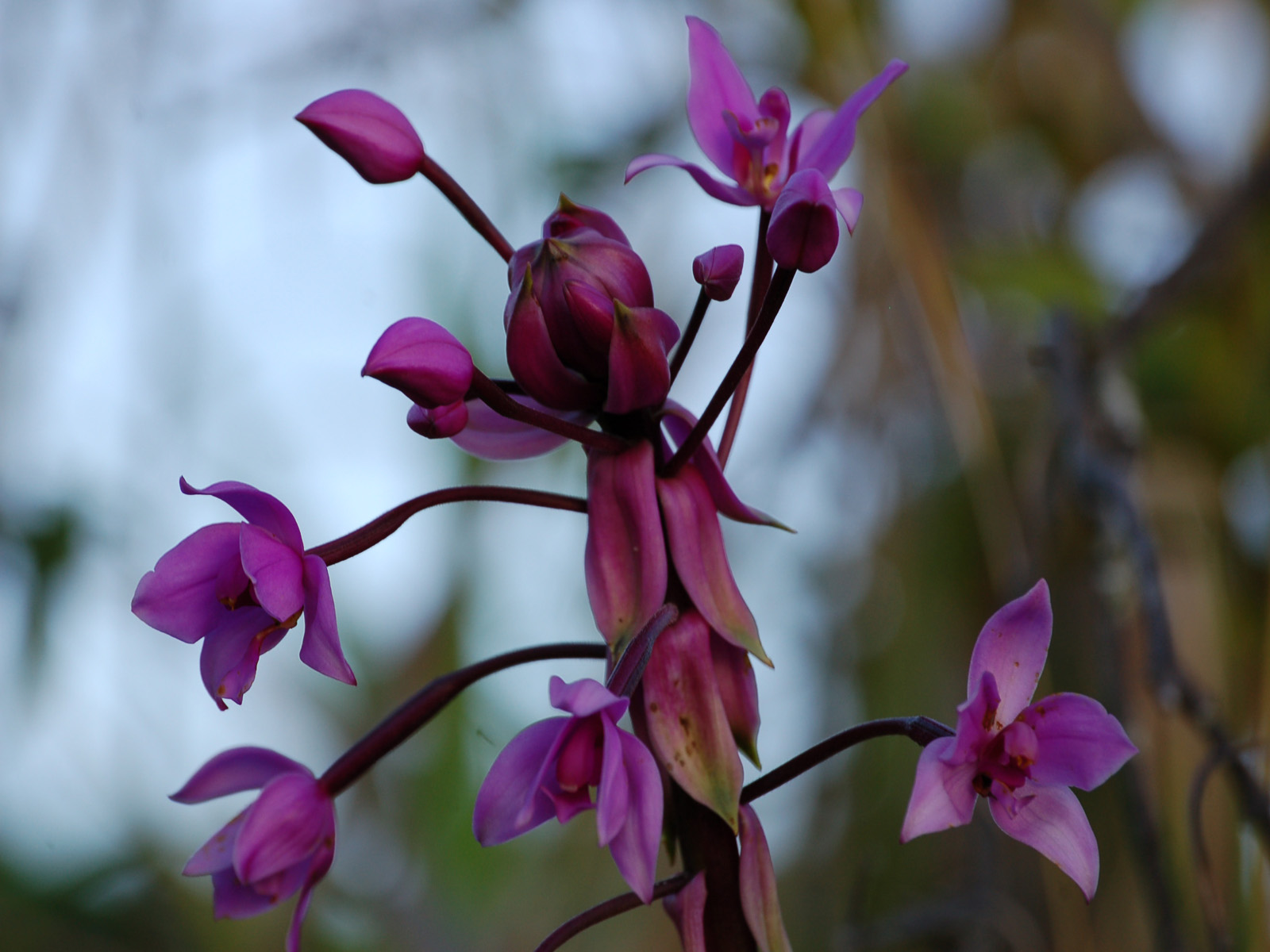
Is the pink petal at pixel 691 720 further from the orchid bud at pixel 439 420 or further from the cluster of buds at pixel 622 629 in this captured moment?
the orchid bud at pixel 439 420

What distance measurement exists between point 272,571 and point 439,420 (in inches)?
4.3

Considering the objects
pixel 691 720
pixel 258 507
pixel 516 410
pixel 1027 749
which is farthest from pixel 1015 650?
pixel 258 507

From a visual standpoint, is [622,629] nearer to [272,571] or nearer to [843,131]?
[272,571]

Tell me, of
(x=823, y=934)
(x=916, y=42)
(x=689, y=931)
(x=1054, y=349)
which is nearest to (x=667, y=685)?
(x=689, y=931)

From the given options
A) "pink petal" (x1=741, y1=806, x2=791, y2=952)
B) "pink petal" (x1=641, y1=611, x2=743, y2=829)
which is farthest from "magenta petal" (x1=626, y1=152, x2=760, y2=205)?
"pink petal" (x1=741, y1=806, x2=791, y2=952)

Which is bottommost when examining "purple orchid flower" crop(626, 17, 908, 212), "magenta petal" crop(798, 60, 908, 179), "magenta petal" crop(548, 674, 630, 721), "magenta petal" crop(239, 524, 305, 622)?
"magenta petal" crop(548, 674, 630, 721)

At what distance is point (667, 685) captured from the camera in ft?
1.75

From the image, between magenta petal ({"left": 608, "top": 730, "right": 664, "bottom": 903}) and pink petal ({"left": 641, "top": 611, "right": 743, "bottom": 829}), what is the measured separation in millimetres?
56

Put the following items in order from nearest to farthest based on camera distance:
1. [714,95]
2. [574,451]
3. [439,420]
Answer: [439,420] < [714,95] < [574,451]

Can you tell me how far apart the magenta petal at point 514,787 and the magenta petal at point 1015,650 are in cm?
19

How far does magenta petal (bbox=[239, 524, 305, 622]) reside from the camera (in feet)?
1.65

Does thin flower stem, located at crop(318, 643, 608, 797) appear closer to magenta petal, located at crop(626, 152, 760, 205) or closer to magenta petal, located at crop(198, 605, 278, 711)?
magenta petal, located at crop(198, 605, 278, 711)

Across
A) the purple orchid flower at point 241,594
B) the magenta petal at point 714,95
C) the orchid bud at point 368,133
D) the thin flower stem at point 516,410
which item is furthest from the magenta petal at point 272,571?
the magenta petal at point 714,95

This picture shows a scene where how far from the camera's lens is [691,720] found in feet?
1.74
